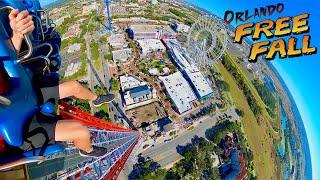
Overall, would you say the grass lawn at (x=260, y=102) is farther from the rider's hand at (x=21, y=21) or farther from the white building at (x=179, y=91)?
the rider's hand at (x=21, y=21)

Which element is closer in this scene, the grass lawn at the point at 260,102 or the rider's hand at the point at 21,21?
the rider's hand at the point at 21,21

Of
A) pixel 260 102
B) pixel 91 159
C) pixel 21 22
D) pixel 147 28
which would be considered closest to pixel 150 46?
pixel 147 28

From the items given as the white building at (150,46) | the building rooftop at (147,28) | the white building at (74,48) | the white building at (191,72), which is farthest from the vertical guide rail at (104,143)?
the building rooftop at (147,28)

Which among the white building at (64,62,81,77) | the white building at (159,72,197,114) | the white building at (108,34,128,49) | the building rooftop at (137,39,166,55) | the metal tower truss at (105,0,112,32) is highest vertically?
the metal tower truss at (105,0,112,32)

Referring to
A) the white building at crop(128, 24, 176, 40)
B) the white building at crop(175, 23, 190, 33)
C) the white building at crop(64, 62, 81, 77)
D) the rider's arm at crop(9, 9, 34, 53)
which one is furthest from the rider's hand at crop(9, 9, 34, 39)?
the white building at crop(175, 23, 190, 33)

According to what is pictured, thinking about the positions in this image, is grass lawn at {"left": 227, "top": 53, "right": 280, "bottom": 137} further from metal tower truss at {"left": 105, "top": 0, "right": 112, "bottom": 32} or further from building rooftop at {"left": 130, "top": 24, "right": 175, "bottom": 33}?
metal tower truss at {"left": 105, "top": 0, "right": 112, "bottom": 32}

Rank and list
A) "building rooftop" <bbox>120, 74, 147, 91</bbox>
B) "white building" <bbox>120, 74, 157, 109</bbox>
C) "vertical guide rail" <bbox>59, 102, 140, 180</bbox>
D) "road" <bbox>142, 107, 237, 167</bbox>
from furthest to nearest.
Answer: "building rooftop" <bbox>120, 74, 147, 91</bbox>
"white building" <bbox>120, 74, 157, 109</bbox>
"road" <bbox>142, 107, 237, 167</bbox>
"vertical guide rail" <bbox>59, 102, 140, 180</bbox>

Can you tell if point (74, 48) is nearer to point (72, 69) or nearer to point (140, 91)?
point (72, 69)
